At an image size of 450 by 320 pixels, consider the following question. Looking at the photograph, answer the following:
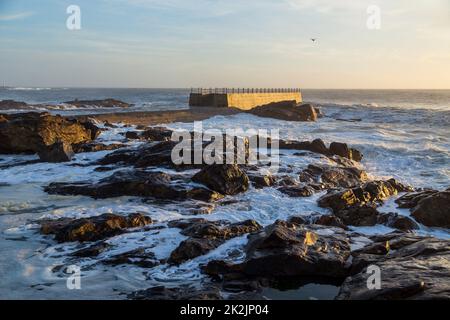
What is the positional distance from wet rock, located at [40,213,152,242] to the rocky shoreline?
0.02 meters

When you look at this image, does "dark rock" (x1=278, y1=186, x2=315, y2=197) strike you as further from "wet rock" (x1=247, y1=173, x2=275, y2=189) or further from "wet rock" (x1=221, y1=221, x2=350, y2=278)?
"wet rock" (x1=221, y1=221, x2=350, y2=278)

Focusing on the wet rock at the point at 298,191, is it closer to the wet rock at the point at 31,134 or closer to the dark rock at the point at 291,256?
the dark rock at the point at 291,256

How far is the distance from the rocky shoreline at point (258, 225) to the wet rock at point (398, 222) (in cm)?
2

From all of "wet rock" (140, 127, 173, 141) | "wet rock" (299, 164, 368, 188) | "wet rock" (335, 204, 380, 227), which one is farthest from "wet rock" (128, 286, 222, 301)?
"wet rock" (140, 127, 173, 141)

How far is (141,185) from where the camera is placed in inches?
468

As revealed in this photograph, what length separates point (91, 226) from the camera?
346 inches

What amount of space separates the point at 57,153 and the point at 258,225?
9.00m

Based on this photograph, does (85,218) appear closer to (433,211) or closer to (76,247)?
(76,247)

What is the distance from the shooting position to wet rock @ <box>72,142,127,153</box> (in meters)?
17.2

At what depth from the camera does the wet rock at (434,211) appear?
1034 centimetres
